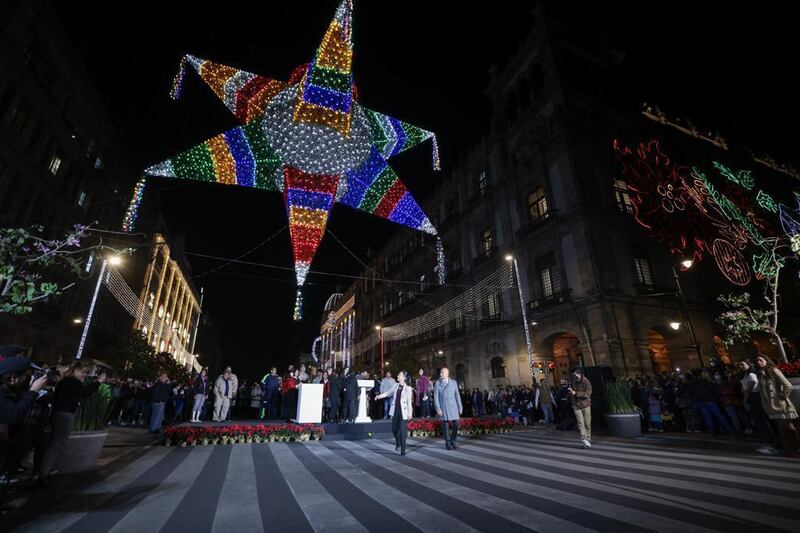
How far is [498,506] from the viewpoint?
12.6ft

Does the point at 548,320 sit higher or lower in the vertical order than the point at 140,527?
higher

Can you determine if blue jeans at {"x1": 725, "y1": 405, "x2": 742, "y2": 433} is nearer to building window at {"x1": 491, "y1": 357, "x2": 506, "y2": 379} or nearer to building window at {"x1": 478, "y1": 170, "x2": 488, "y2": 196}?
building window at {"x1": 491, "y1": 357, "x2": 506, "y2": 379}

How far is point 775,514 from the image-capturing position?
11.0 feet

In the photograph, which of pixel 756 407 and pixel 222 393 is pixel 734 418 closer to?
pixel 756 407

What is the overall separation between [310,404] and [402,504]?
825 centimetres

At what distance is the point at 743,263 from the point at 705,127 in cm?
1496

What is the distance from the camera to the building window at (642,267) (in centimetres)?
2091

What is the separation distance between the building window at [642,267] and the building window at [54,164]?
3434 centimetres

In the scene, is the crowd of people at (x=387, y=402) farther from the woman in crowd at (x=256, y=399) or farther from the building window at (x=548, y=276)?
the building window at (x=548, y=276)

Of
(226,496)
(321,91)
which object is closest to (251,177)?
(321,91)

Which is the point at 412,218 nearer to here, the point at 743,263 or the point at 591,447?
the point at 591,447

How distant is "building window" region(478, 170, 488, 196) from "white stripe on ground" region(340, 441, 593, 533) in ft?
84.2

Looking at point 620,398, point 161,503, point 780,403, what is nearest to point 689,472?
point 780,403

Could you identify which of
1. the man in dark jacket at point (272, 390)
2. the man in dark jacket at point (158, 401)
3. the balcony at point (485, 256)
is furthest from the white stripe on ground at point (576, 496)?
the balcony at point (485, 256)
